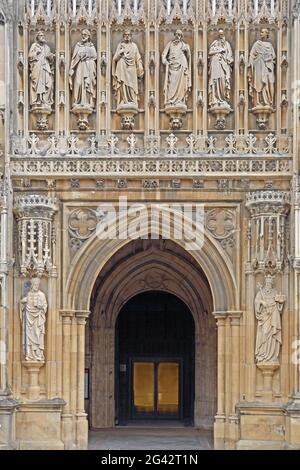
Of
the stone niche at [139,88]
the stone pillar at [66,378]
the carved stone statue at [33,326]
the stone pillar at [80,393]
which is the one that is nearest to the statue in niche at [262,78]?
the stone niche at [139,88]

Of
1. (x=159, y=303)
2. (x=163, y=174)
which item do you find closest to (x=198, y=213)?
(x=163, y=174)

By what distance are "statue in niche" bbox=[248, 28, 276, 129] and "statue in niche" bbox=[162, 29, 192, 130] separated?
136 cm

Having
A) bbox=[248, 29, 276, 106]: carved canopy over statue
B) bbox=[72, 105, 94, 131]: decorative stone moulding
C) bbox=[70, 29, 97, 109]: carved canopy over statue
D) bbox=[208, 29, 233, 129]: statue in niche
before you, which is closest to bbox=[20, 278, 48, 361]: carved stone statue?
bbox=[72, 105, 94, 131]: decorative stone moulding

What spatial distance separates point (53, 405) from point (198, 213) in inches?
200

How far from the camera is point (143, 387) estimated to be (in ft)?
118

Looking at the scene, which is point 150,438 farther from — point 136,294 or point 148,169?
point 148,169

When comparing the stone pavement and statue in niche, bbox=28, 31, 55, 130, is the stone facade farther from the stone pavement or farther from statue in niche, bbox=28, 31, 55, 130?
the stone pavement

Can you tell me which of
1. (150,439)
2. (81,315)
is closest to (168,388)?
(150,439)

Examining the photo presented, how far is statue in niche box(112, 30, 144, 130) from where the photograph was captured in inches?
1154

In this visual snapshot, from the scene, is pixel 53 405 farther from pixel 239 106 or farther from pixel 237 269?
pixel 239 106

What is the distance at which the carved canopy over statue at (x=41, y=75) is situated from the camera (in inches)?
1154

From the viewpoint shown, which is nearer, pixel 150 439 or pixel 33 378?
pixel 33 378

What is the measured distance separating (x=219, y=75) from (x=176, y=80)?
0.92 metres

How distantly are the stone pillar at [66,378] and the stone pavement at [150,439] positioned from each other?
0.90m
